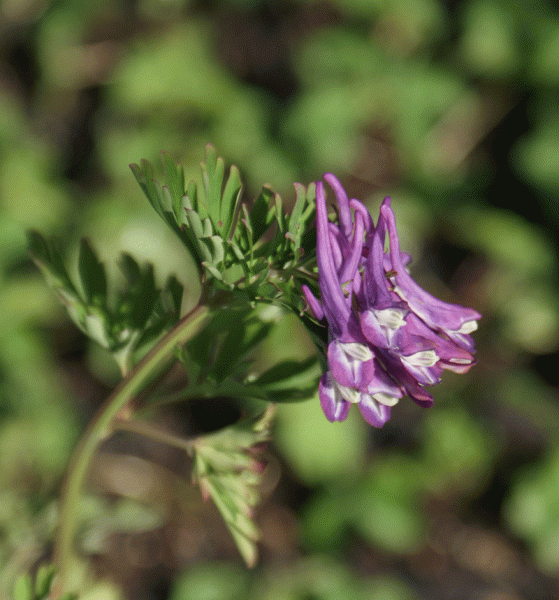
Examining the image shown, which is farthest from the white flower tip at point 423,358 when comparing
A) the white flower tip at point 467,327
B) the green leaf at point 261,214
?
the green leaf at point 261,214

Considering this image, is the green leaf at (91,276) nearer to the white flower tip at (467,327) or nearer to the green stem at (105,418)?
the green stem at (105,418)

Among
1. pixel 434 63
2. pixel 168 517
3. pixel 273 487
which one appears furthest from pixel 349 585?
pixel 434 63

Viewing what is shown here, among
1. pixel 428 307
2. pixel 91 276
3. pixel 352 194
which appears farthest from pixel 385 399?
pixel 352 194

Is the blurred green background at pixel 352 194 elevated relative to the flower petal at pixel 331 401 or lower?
lower

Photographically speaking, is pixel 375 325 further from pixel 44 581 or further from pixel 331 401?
pixel 44 581

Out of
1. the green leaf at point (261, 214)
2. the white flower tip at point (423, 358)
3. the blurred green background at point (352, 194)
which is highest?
the green leaf at point (261, 214)

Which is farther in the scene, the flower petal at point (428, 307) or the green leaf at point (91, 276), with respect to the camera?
the green leaf at point (91, 276)

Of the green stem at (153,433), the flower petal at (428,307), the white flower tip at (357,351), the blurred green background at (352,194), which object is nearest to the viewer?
the white flower tip at (357,351)
